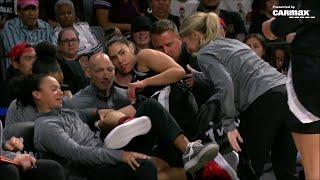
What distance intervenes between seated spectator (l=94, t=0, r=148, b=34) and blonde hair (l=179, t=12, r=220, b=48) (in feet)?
8.92

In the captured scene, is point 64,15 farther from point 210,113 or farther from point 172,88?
point 210,113

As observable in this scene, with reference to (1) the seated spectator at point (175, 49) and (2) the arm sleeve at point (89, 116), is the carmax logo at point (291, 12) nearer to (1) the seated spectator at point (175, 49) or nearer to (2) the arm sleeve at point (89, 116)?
(1) the seated spectator at point (175, 49)

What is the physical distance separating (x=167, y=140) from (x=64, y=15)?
9.12ft

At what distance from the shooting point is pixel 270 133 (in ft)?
15.0

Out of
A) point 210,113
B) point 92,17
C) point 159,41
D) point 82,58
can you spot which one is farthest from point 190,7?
point 210,113

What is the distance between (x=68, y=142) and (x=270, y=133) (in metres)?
1.23

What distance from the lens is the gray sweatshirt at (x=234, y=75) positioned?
180 inches

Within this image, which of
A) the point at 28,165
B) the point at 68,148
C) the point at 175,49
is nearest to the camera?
the point at 28,165

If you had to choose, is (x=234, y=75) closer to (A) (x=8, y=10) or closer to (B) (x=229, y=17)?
(B) (x=229, y=17)

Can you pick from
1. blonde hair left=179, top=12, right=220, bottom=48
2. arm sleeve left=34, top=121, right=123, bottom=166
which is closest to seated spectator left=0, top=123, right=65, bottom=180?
arm sleeve left=34, top=121, right=123, bottom=166

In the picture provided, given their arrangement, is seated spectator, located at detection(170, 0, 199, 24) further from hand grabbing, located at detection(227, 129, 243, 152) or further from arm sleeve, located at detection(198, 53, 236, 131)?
hand grabbing, located at detection(227, 129, 243, 152)

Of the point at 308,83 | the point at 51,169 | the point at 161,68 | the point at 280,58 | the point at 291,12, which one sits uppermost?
the point at 291,12

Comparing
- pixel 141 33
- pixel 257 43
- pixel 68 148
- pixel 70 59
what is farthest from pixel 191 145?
pixel 141 33

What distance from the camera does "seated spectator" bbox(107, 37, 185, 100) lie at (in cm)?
512
